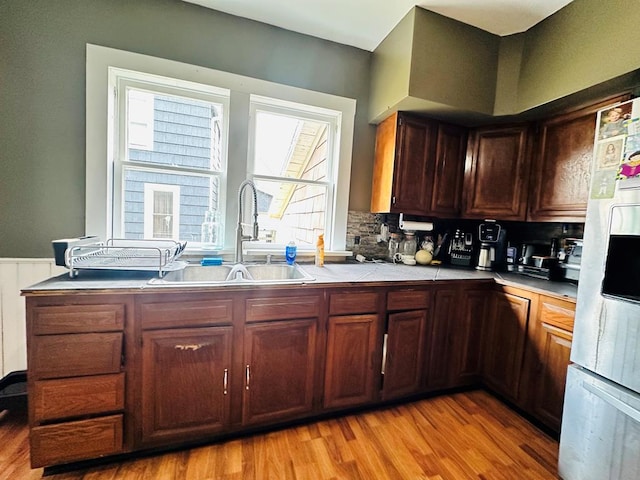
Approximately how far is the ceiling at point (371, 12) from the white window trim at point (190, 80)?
16.9 inches

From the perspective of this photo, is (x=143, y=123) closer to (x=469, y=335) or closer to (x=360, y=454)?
(x=360, y=454)

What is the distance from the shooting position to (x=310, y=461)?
1.46 metres

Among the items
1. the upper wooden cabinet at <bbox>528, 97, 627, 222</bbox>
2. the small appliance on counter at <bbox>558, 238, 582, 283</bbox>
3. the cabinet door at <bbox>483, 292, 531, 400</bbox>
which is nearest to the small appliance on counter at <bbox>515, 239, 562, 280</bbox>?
the small appliance on counter at <bbox>558, 238, 582, 283</bbox>

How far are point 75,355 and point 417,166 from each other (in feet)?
8.02

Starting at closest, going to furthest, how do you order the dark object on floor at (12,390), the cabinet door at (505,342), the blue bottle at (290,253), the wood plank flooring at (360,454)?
the wood plank flooring at (360,454)
the dark object on floor at (12,390)
the cabinet door at (505,342)
the blue bottle at (290,253)

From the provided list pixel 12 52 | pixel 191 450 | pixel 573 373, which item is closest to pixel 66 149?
pixel 12 52

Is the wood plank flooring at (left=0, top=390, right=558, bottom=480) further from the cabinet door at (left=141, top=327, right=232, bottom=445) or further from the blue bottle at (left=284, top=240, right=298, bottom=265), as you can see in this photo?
the blue bottle at (left=284, top=240, right=298, bottom=265)

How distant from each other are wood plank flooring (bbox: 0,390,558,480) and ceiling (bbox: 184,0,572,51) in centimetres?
271

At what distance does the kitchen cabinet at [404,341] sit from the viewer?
1862 millimetres

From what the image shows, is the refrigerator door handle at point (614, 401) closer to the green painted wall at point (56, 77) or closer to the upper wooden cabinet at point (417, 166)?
the upper wooden cabinet at point (417, 166)

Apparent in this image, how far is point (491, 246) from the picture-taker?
7.86ft

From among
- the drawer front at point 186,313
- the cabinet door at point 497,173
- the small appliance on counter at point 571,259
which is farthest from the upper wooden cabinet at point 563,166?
the drawer front at point 186,313

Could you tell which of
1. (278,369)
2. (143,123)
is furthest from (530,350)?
(143,123)

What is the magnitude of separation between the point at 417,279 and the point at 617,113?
1240 millimetres
